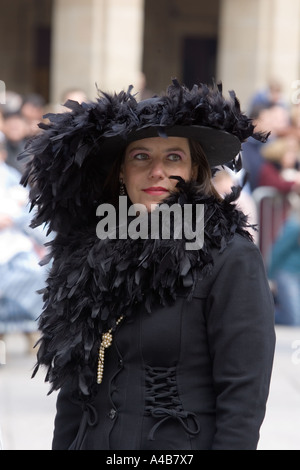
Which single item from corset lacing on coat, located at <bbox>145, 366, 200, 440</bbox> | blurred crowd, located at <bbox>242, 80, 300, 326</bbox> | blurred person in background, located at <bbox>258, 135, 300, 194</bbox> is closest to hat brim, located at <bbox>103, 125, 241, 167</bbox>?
corset lacing on coat, located at <bbox>145, 366, 200, 440</bbox>

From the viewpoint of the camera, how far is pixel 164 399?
2.71 meters

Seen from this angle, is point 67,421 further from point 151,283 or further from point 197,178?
point 197,178

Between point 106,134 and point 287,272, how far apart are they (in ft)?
18.4

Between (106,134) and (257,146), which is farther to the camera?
(257,146)

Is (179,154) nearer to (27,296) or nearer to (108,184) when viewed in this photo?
(108,184)

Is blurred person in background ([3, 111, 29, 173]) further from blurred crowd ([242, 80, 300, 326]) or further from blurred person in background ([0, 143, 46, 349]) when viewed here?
blurred crowd ([242, 80, 300, 326])

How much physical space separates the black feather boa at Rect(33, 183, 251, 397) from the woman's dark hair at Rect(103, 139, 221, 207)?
0.07m

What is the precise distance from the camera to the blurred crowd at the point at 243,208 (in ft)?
24.8

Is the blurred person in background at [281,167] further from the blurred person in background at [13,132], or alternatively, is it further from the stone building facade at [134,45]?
the stone building facade at [134,45]

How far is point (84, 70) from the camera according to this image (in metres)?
15.0

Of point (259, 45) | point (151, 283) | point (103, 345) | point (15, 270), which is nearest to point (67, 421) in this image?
point (103, 345)

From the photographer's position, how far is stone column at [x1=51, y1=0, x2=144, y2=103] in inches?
586

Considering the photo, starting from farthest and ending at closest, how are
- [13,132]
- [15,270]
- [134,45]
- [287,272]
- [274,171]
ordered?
[134,45], [13,132], [274,171], [287,272], [15,270]
